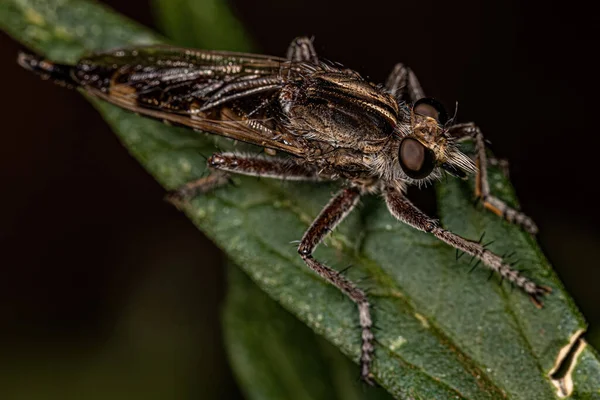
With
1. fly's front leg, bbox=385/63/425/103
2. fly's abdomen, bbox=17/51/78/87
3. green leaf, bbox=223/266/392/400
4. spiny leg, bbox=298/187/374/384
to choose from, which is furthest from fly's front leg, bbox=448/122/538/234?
fly's abdomen, bbox=17/51/78/87

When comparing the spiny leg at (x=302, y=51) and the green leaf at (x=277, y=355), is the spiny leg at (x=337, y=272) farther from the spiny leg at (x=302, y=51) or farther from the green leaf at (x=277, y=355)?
the spiny leg at (x=302, y=51)

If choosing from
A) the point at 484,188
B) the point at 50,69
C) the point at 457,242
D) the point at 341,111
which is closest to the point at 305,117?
the point at 341,111

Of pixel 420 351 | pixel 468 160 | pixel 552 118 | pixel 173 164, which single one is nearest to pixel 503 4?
pixel 552 118

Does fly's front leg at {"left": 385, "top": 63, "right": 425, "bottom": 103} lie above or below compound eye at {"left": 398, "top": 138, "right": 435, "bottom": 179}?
above

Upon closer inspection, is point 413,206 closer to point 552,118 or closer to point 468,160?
point 468,160

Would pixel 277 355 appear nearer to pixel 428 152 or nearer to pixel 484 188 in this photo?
pixel 428 152

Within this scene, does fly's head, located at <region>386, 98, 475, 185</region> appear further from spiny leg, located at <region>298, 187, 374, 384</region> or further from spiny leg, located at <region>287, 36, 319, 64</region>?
spiny leg, located at <region>287, 36, 319, 64</region>
